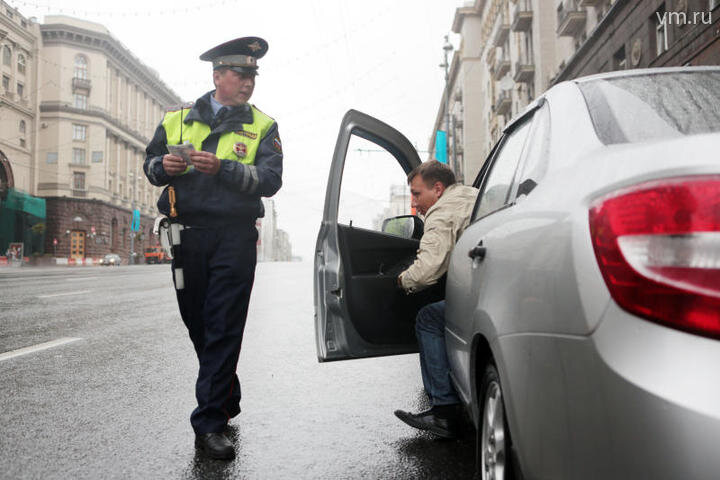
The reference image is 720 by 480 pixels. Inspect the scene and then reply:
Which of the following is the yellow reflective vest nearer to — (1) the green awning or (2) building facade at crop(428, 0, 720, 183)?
(2) building facade at crop(428, 0, 720, 183)

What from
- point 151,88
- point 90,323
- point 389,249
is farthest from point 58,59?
point 389,249

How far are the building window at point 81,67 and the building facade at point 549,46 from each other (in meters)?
36.0

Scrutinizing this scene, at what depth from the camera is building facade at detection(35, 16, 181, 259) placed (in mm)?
62906

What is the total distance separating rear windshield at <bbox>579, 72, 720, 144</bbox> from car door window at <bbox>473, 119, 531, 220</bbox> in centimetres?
45

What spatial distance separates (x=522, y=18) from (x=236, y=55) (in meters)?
31.4

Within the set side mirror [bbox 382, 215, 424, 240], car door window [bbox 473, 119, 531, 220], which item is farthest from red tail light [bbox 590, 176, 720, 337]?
side mirror [bbox 382, 215, 424, 240]

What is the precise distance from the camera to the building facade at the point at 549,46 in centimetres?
1609

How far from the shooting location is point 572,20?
24891 millimetres

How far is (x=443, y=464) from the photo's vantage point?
3025mm

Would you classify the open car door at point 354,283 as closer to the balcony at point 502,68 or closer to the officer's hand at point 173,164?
the officer's hand at point 173,164

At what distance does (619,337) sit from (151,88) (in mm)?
87440

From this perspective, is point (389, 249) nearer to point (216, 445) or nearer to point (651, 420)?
point (216, 445)
